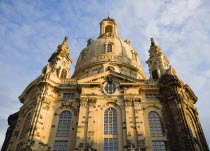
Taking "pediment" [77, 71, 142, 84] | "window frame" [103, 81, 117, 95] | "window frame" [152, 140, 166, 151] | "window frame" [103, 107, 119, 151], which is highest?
"pediment" [77, 71, 142, 84]

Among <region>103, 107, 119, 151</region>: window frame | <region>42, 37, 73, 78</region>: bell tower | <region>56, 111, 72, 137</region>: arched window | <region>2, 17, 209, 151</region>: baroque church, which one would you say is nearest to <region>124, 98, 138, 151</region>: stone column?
Result: <region>2, 17, 209, 151</region>: baroque church

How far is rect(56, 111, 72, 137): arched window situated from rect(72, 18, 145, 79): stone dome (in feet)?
45.5

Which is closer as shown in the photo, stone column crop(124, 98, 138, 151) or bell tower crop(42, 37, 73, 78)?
stone column crop(124, 98, 138, 151)

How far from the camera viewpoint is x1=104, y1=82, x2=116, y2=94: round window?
102ft

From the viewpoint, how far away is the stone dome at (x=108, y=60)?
42406 millimetres

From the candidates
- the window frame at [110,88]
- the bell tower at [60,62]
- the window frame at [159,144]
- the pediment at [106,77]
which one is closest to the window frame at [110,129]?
the window frame at [110,88]

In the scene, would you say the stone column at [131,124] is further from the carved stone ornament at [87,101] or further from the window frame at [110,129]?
the carved stone ornament at [87,101]

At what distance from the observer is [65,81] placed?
33.5 metres

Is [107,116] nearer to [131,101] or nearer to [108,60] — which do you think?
[131,101]

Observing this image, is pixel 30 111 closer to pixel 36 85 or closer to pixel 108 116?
pixel 36 85

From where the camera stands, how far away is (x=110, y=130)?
2662 centimetres

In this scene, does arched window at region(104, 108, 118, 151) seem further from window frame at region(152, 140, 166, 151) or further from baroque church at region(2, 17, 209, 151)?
window frame at region(152, 140, 166, 151)

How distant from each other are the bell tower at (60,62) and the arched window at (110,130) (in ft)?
42.5

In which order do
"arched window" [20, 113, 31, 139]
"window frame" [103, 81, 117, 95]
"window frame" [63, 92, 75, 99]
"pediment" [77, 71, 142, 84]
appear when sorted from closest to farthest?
"arched window" [20, 113, 31, 139]
"window frame" [103, 81, 117, 95]
"window frame" [63, 92, 75, 99]
"pediment" [77, 71, 142, 84]
